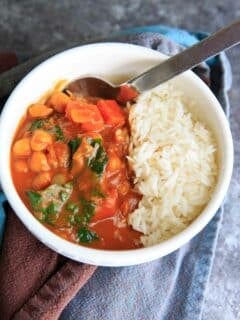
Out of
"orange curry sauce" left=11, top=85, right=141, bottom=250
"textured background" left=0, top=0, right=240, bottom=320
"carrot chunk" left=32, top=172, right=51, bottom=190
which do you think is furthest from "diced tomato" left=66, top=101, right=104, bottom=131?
"textured background" left=0, top=0, right=240, bottom=320

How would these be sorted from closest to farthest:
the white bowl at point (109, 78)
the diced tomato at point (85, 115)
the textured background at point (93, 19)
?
the white bowl at point (109, 78), the diced tomato at point (85, 115), the textured background at point (93, 19)

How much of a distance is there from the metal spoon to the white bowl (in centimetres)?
3

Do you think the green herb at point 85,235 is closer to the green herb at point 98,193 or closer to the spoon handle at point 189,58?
the green herb at point 98,193

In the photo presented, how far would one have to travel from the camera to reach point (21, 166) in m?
1.24

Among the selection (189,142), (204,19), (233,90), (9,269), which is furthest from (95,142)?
(204,19)

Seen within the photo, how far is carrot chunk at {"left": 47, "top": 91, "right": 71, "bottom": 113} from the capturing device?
1.30m

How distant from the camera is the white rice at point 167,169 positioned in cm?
122

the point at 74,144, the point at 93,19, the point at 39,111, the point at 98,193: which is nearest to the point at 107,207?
the point at 98,193

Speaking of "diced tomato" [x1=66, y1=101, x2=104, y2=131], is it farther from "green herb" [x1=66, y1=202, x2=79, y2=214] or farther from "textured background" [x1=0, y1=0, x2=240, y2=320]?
"textured background" [x1=0, y1=0, x2=240, y2=320]

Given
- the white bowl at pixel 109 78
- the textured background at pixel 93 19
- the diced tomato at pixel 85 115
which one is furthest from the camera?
the textured background at pixel 93 19

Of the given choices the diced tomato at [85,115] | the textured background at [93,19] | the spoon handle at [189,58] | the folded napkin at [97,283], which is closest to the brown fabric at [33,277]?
the folded napkin at [97,283]

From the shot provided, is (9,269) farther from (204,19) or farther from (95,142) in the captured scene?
(204,19)

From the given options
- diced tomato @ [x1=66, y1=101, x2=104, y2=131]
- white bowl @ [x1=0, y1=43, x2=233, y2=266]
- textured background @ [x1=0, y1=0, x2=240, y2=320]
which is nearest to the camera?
white bowl @ [x1=0, y1=43, x2=233, y2=266]

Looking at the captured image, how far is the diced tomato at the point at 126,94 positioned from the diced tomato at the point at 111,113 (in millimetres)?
32
